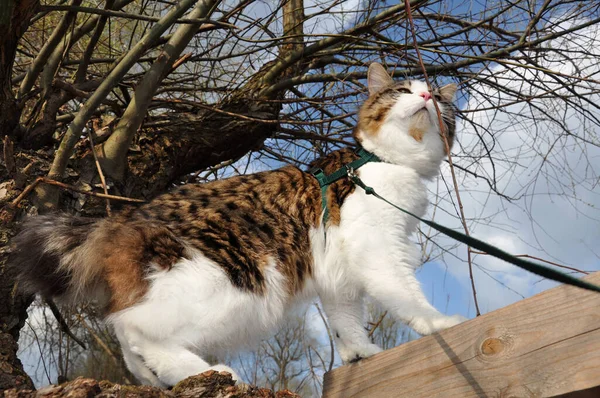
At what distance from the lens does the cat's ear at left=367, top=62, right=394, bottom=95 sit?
3404mm

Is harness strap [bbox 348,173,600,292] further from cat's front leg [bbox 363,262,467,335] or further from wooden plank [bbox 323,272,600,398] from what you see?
cat's front leg [bbox 363,262,467,335]

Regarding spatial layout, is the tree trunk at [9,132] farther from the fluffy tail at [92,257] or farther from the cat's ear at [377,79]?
the cat's ear at [377,79]

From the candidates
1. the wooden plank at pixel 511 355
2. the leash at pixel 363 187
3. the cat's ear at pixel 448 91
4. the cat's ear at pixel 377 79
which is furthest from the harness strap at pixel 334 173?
the wooden plank at pixel 511 355

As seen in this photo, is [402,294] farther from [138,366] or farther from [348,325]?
[138,366]

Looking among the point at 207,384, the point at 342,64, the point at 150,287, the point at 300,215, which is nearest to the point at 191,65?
the point at 342,64

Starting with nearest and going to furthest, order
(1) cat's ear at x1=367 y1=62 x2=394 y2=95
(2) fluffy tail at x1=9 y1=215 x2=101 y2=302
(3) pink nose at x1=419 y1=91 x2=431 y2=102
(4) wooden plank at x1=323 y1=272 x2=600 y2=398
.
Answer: (4) wooden plank at x1=323 y1=272 x2=600 y2=398, (2) fluffy tail at x1=9 y1=215 x2=101 y2=302, (3) pink nose at x1=419 y1=91 x2=431 y2=102, (1) cat's ear at x1=367 y1=62 x2=394 y2=95

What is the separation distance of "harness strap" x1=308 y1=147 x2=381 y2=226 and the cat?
0.03 metres

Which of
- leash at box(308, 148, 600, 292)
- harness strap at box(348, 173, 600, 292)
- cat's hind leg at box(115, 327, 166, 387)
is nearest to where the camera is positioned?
harness strap at box(348, 173, 600, 292)

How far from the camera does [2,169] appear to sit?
9.92ft

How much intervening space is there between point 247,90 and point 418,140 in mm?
1356

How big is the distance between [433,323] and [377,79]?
1.62 meters

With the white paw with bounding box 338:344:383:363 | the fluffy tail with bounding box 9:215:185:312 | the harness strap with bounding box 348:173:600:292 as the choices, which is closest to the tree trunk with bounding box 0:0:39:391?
the fluffy tail with bounding box 9:215:185:312

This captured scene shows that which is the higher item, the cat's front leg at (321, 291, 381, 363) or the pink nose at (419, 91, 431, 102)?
the pink nose at (419, 91, 431, 102)

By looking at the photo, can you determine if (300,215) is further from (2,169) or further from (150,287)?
(2,169)
